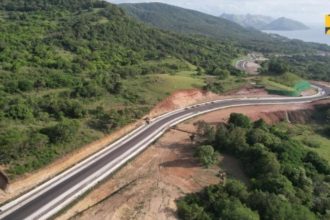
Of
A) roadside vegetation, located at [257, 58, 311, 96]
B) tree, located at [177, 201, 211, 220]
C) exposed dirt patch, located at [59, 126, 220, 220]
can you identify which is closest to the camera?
tree, located at [177, 201, 211, 220]

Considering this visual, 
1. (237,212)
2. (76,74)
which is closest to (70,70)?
(76,74)

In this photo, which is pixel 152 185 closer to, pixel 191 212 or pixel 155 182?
pixel 155 182

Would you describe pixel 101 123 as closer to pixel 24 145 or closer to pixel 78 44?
pixel 24 145

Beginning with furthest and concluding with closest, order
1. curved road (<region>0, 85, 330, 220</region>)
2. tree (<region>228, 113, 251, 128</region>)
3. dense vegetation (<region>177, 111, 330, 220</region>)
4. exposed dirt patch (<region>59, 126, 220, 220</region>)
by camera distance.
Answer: tree (<region>228, 113, 251, 128</region>), exposed dirt patch (<region>59, 126, 220, 220</region>), dense vegetation (<region>177, 111, 330, 220</region>), curved road (<region>0, 85, 330, 220</region>)

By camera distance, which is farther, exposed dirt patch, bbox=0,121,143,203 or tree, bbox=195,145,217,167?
tree, bbox=195,145,217,167

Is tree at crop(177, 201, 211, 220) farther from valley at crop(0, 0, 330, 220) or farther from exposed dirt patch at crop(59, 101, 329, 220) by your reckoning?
exposed dirt patch at crop(59, 101, 329, 220)

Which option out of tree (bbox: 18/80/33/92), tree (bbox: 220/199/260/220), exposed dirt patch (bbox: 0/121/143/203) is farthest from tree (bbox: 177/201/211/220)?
tree (bbox: 18/80/33/92)

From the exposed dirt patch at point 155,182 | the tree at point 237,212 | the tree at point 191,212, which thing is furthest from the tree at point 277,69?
the tree at point 191,212

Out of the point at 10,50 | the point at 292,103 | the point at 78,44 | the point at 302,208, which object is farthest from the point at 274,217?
the point at 78,44

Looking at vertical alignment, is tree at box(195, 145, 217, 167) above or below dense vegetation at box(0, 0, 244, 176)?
below
